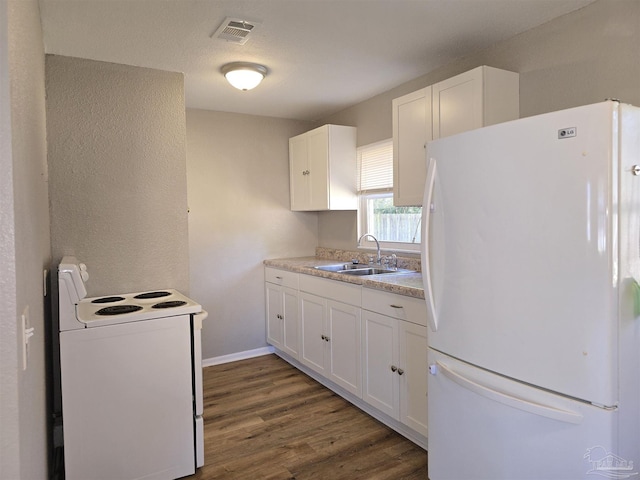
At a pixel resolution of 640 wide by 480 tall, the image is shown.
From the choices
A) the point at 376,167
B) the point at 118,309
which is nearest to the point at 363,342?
the point at 118,309

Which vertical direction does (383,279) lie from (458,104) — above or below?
below

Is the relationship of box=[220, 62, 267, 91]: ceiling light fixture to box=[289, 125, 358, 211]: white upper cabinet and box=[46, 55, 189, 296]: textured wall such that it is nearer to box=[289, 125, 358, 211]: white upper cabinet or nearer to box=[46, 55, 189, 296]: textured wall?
box=[46, 55, 189, 296]: textured wall

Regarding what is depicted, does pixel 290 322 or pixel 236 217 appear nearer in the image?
pixel 290 322

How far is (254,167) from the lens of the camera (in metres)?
4.14

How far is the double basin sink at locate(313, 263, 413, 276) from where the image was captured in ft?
10.9

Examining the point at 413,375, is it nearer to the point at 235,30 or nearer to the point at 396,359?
the point at 396,359

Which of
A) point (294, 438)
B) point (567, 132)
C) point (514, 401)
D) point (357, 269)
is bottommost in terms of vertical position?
point (294, 438)

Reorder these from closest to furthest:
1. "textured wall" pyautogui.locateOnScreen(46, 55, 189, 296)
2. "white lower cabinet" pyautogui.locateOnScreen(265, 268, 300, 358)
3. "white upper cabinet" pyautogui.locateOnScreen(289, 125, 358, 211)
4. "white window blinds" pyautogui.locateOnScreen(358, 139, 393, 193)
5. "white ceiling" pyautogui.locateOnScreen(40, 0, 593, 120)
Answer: "white ceiling" pyautogui.locateOnScreen(40, 0, 593, 120) → "textured wall" pyautogui.locateOnScreen(46, 55, 189, 296) → "white window blinds" pyautogui.locateOnScreen(358, 139, 393, 193) → "white lower cabinet" pyautogui.locateOnScreen(265, 268, 300, 358) → "white upper cabinet" pyautogui.locateOnScreen(289, 125, 358, 211)

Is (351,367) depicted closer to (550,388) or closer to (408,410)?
(408,410)

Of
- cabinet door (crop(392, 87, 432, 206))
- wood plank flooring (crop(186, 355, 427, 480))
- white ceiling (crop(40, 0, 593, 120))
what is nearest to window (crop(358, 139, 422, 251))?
cabinet door (crop(392, 87, 432, 206))

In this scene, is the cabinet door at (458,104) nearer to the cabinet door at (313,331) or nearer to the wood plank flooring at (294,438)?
the cabinet door at (313,331)

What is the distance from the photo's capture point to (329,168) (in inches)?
147

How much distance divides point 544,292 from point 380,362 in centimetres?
142

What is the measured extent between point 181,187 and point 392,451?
2.03 metres
